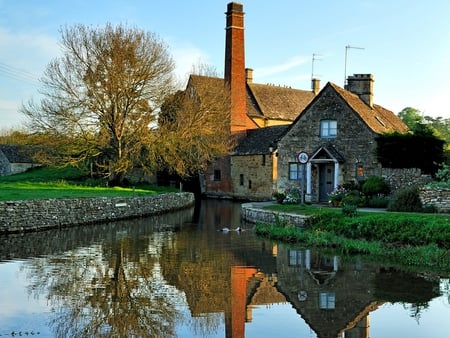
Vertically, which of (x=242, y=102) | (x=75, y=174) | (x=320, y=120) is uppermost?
(x=242, y=102)

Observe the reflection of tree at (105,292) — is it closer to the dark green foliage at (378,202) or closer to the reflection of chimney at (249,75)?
the dark green foliage at (378,202)

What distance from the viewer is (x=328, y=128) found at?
32625mm

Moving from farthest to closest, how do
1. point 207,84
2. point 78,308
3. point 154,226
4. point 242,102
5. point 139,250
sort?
point 242,102, point 207,84, point 154,226, point 139,250, point 78,308

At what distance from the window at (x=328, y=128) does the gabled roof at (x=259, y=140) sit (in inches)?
332

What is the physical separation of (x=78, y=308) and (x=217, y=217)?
19.4 meters

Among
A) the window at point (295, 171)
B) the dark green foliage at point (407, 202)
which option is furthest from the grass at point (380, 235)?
the window at point (295, 171)

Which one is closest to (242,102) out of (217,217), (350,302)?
(217,217)

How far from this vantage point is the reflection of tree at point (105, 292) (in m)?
9.40

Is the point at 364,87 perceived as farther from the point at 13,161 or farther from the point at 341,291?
the point at 13,161

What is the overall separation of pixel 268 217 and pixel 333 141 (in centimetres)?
888

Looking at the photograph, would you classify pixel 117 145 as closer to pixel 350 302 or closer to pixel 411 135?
pixel 411 135

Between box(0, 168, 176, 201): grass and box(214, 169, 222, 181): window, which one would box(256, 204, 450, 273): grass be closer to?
box(0, 168, 176, 201): grass

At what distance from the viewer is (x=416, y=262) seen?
1537 centimetres

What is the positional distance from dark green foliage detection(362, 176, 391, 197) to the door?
3760mm
